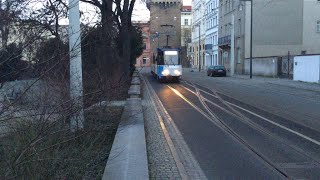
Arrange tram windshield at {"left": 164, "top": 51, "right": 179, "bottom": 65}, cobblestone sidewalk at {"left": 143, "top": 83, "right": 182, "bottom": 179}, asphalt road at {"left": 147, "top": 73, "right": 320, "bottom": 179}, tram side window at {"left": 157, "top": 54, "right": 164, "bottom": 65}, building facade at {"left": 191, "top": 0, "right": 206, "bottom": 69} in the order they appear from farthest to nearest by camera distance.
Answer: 1. building facade at {"left": 191, "top": 0, "right": 206, "bottom": 69}
2. tram side window at {"left": 157, "top": 54, "right": 164, "bottom": 65}
3. tram windshield at {"left": 164, "top": 51, "right": 179, "bottom": 65}
4. asphalt road at {"left": 147, "top": 73, "right": 320, "bottom": 179}
5. cobblestone sidewalk at {"left": 143, "top": 83, "right": 182, "bottom": 179}

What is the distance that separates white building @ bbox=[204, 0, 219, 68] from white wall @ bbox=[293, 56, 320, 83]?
136 feet

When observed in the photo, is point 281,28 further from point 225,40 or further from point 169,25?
point 169,25

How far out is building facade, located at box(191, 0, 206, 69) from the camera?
9719 centimetres

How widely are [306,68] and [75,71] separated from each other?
32.4 metres

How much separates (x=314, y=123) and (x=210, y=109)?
504 cm

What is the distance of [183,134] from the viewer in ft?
38.5

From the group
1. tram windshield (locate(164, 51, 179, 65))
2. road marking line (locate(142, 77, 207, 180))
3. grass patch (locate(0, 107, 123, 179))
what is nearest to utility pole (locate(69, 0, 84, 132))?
grass patch (locate(0, 107, 123, 179))

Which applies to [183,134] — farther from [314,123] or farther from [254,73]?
[254,73]

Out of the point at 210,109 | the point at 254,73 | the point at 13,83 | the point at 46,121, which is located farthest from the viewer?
the point at 254,73

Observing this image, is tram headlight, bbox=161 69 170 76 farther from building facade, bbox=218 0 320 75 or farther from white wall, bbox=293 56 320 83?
building facade, bbox=218 0 320 75

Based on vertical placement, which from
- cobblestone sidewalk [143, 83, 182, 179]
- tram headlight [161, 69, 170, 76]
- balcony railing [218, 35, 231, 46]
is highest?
balcony railing [218, 35, 231, 46]

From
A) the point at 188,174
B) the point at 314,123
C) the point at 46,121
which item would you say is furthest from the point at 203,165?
the point at 314,123

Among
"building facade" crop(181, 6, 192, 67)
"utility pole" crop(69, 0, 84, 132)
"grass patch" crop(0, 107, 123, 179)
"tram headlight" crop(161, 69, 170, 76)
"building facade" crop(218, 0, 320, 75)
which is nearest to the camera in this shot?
"grass patch" crop(0, 107, 123, 179)

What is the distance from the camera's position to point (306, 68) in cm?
3778
